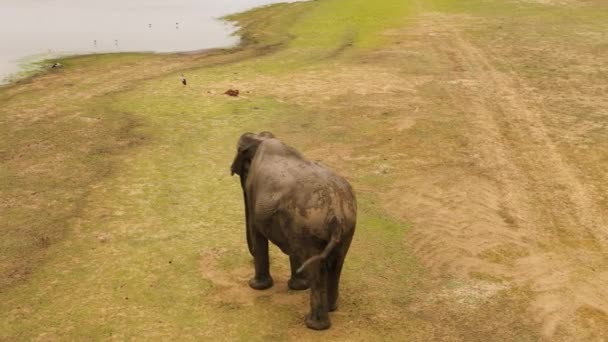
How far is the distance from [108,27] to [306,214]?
28.6 m

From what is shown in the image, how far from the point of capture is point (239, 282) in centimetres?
1082

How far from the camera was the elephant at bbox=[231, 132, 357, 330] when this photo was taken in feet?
28.7

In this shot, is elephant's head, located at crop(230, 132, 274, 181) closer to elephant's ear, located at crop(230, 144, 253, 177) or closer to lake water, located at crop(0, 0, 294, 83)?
elephant's ear, located at crop(230, 144, 253, 177)

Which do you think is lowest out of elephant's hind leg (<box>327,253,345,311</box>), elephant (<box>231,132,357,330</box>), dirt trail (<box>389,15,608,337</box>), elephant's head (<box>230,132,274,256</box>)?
dirt trail (<box>389,15,608,337</box>)

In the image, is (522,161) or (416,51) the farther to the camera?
(416,51)

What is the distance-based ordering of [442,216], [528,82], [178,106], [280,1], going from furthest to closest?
[280,1]
[528,82]
[178,106]
[442,216]

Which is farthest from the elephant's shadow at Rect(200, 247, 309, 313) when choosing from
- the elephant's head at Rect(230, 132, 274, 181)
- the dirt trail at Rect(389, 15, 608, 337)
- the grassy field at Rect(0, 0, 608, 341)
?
the dirt trail at Rect(389, 15, 608, 337)

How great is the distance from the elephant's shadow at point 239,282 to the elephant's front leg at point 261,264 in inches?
4.5

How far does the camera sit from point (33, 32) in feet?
107

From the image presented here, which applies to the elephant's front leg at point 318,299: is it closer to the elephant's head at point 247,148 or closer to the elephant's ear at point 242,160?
the elephant's head at point 247,148

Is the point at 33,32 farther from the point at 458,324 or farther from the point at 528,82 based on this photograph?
the point at 458,324

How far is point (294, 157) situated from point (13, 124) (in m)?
12.3

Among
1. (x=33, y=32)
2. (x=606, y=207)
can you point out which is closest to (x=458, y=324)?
(x=606, y=207)

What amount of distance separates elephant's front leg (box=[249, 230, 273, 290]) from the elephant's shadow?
11cm
